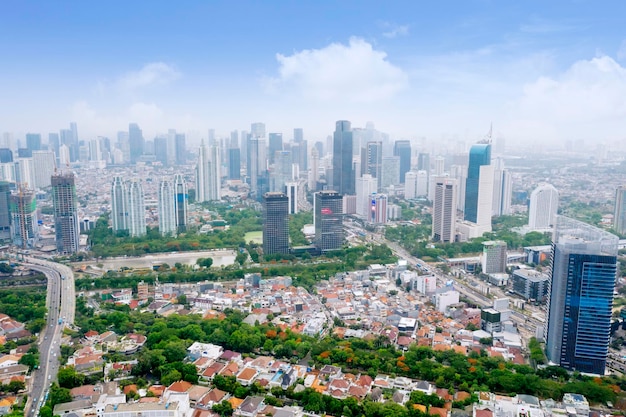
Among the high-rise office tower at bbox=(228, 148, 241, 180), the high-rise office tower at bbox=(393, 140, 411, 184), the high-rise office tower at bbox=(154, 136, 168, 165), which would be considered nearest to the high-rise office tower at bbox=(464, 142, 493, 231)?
the high-rise office tower at bbox=(393, 140, 411, 184)

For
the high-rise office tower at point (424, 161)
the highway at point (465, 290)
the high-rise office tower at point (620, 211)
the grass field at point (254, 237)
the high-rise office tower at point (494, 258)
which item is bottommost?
the highway at point (465, 290)

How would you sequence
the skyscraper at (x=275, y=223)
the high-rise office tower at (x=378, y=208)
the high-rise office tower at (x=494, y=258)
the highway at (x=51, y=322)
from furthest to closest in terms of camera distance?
the high-rise office tower at (x=378, y=208)
the skyscraper at (x=275, y=223)
the high-rise office tower at (x=494, y=258)
the highway at (x=51, y=322)

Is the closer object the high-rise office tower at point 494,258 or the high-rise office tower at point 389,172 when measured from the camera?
the high-rise office tower at point 494,258

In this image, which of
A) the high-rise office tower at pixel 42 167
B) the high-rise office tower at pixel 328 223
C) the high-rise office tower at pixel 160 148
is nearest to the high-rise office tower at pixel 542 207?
the high-rise office tower at pixel 328 223

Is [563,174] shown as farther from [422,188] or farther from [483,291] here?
[483,291]

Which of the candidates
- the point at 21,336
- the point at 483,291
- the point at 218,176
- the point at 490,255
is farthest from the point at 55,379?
the point at 218,176

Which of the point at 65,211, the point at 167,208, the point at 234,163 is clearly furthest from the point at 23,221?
the point at 234,163

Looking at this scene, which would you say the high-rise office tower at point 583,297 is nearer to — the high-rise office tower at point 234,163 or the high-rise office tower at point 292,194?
the high-rise office tower at point 292,194
